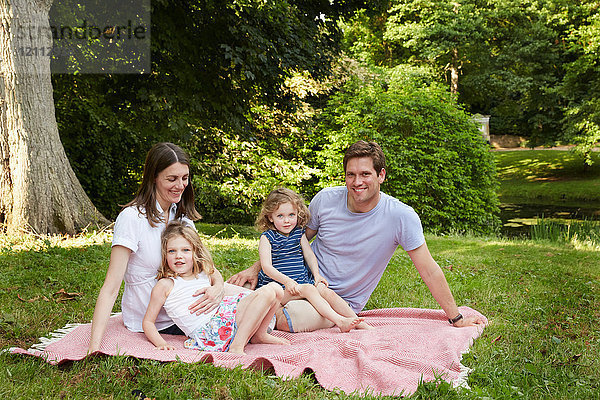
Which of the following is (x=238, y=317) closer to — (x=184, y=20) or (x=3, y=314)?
(x=3, y=314)

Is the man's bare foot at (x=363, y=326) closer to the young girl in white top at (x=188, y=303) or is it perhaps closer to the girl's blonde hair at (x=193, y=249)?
the young girl in white top at (x=188, y=303)

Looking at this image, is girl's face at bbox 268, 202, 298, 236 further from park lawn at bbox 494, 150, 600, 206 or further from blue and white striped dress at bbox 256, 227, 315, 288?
park lawn at bbox 494, 150, 600, 206

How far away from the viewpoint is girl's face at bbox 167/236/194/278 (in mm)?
3354

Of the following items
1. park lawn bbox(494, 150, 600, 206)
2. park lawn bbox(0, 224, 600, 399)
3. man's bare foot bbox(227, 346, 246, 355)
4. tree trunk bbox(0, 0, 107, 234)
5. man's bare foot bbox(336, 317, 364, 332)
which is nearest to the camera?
park lawn bbox(0, 224, 600, 399)

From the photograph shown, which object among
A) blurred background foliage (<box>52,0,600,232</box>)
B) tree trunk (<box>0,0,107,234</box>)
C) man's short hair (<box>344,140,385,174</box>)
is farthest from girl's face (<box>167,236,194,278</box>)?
blurred background foliage (<box>52,0,600,232</box>)

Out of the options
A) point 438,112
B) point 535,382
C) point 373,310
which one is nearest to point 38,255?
point 373,310

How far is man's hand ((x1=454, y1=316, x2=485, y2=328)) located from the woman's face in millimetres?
2215

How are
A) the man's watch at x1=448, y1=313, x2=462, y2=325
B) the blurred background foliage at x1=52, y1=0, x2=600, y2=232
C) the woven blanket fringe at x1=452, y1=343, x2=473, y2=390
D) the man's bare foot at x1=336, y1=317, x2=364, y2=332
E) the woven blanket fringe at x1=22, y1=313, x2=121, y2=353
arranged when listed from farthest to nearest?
the blurred background foliage at x1=52, y1=0, x2=600, y2=232 → the man's watch at x1=448, y1=313, x2=462, y2=325 → the man's bare foot at x1=336, y1=317, x2=364, y2=332 → the woven blanket fringe at x1=22, y1=313, x2=121, y2=353 → the woven blanket fringe at x1=452, y1=343, x2=473, y2=390

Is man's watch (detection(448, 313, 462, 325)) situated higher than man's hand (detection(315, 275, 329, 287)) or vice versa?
man's hand (detection(315, 275, 329, 287))

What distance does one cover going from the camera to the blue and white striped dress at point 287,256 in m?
3.93

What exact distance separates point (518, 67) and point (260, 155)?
70.2 ft

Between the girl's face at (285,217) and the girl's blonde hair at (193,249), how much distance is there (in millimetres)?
625

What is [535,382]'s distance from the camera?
3090 millimetres

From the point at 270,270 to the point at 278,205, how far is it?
0.47 m
